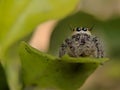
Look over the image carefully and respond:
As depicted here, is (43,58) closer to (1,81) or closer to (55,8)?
(1,81)

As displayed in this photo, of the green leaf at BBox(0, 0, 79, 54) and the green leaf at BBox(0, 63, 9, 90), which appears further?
the green leaf at BBox(0, 0, 79, 54)

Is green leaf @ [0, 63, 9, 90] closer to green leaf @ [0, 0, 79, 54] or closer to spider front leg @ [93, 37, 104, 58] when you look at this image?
green leaf @ [0, 0, 79, 54]

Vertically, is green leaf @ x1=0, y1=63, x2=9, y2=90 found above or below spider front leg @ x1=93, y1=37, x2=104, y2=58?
below

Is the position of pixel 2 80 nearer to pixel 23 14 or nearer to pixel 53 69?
pixel 53 69

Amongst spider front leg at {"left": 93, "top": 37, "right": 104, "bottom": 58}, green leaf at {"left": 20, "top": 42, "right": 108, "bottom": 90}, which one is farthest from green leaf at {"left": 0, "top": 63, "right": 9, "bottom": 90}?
Result: spider front leg at {"left": 93, "top": 37, "right": 104, "bottom": 58}

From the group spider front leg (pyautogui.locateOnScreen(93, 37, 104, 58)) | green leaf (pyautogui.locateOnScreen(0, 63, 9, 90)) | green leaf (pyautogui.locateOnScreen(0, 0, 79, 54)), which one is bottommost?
→ green leaf (pyautogui.locateOnScreen(0, 63, 9, 90))

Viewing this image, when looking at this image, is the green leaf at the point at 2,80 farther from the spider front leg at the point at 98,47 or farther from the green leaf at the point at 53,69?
the spider front leg at the point at 98,47
